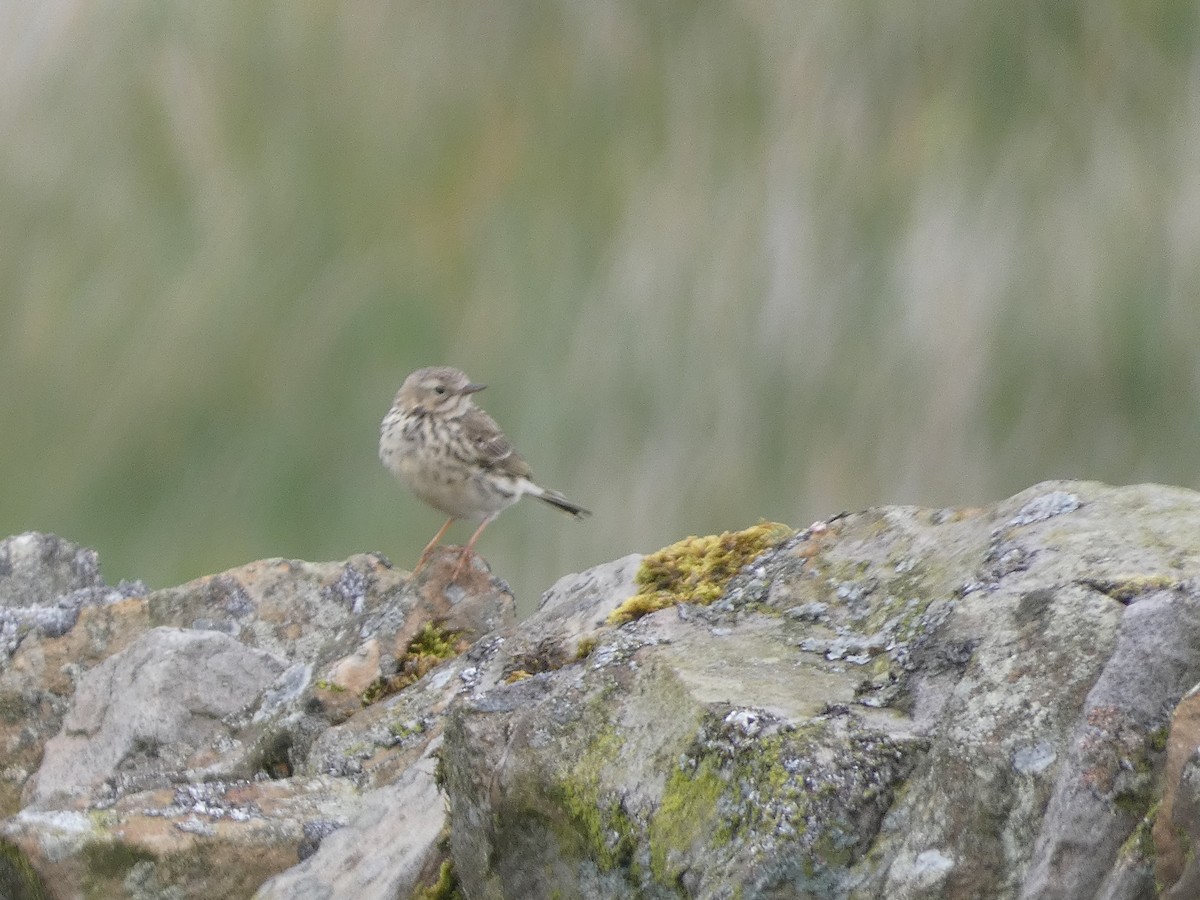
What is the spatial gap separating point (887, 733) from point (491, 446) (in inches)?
220

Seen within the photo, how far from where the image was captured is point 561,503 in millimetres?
8398

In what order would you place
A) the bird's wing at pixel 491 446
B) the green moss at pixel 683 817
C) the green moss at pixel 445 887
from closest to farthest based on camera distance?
the green moss at pixel 683 817 < the green moss at pixel 445 887 < the bird's wing at pixel 491 446

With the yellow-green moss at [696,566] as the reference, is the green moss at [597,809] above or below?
below

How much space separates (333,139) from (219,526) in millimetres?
2955

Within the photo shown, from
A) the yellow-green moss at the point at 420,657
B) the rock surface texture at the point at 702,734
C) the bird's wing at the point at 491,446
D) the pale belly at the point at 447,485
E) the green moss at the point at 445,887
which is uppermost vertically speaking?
the bird's wing at the point at 491,446

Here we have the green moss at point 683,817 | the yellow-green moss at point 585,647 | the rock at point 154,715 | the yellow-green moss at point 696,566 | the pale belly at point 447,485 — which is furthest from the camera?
the pale belly at point 447,485

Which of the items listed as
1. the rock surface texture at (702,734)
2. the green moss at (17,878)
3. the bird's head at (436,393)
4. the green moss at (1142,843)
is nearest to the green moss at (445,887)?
the rock surface texture at (702,734)

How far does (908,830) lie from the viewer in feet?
7.74

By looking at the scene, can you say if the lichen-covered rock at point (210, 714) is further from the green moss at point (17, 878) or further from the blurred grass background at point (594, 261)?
the blurred grass background at point (594, 261)

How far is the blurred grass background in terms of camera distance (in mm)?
7887

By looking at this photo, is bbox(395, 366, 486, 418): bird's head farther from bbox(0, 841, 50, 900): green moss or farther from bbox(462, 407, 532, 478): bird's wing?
bbox(0, 841, 50, 900): green moss

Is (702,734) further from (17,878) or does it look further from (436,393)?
(436,393)

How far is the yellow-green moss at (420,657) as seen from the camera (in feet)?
14.4

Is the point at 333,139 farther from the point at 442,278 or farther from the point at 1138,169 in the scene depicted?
the point at 1138,169
